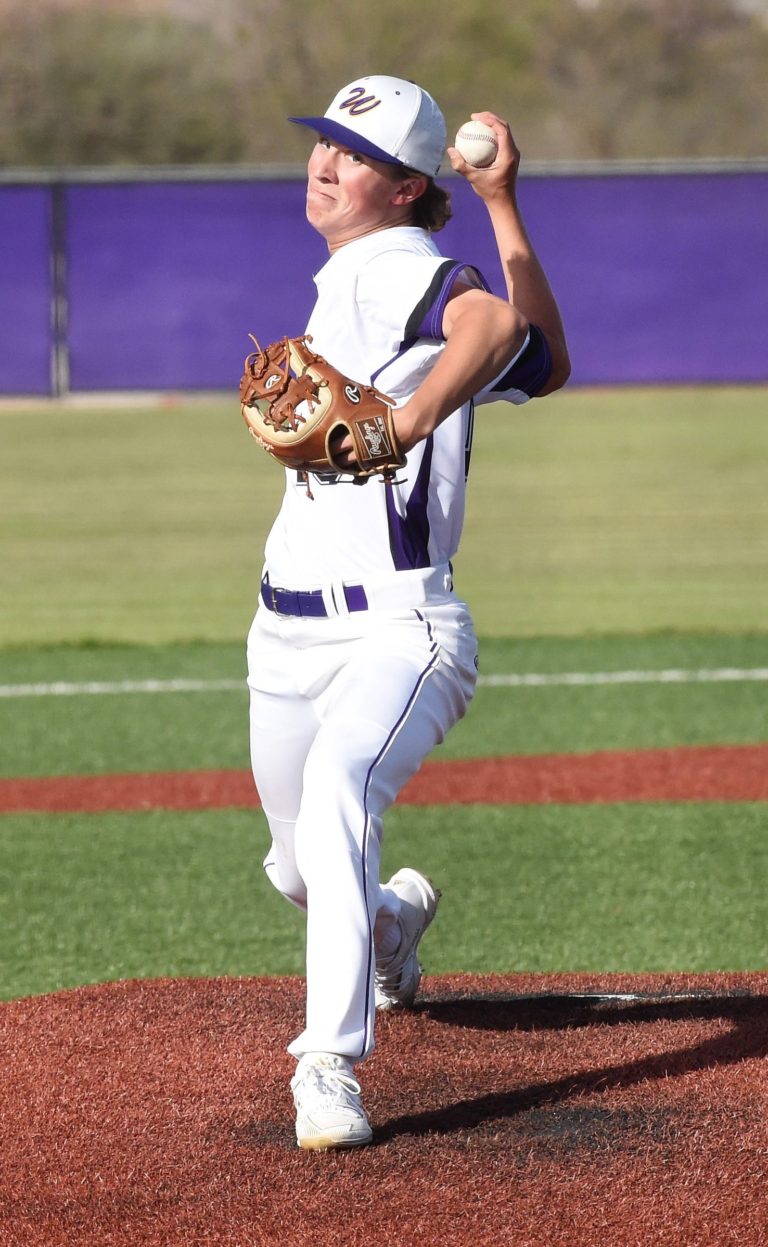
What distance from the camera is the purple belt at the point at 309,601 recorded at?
3445mm

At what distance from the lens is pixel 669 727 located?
808cm

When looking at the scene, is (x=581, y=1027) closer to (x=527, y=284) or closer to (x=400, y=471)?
(x=400, y=471)

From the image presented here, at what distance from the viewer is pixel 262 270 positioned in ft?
79.7

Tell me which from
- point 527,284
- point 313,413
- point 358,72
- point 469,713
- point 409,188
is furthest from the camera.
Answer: point 358,72

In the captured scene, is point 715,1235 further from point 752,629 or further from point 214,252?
point 214,252

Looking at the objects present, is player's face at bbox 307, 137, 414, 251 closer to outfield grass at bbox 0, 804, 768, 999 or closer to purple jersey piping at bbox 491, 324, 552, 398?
Answer: purple jersey piping at bbox 491, 324, 552, 398

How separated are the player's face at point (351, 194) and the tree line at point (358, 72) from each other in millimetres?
40115

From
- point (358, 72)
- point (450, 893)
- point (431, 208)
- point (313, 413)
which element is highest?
point (358, 72)

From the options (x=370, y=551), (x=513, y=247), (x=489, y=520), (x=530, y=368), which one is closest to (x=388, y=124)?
(x=513, y=247)

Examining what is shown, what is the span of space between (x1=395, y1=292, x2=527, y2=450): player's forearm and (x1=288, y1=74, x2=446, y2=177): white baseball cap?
1.19ft

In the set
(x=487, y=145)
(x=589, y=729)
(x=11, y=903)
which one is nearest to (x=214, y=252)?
(x=589, y=729)

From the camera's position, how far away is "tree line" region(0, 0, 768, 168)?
4391 centimetres

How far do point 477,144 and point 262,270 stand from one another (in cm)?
2106

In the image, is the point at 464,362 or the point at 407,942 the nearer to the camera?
the point at 464,362
